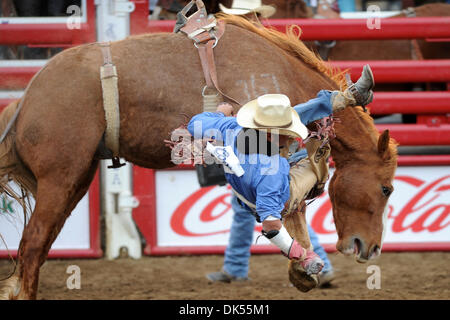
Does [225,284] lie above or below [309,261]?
below

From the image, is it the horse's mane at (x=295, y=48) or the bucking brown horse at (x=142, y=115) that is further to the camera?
the horse's mane at (x=295, y=48)

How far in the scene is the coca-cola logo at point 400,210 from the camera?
5516 millimetres

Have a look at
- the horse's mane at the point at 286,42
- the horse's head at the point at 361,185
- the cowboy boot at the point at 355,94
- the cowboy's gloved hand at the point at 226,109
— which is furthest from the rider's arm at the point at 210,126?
the horse's head at the point at 361,185

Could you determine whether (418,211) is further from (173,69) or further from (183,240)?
(173,69)

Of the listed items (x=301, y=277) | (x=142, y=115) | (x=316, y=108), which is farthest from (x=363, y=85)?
(x=142, y=115)

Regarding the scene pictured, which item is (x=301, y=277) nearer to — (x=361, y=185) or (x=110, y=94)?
(x=361, y=185)

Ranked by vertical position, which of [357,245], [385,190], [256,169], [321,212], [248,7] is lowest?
[321,212]

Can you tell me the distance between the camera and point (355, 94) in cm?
354

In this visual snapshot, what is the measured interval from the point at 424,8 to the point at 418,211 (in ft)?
5.58

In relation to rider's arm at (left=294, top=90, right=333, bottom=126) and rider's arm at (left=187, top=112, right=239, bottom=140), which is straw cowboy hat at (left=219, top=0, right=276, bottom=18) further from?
rider's arm at (left=187, top=112, right=239, bottom=140)

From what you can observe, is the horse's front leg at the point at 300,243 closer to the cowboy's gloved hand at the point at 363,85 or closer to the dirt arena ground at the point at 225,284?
the cowboy's gloved hand at the point at 363,85

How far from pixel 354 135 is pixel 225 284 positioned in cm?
160

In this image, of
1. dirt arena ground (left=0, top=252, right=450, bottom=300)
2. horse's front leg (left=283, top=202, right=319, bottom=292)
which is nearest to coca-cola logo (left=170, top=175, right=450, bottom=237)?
dirt arena ground (left=0, top=252, right=450, bottom=300)
